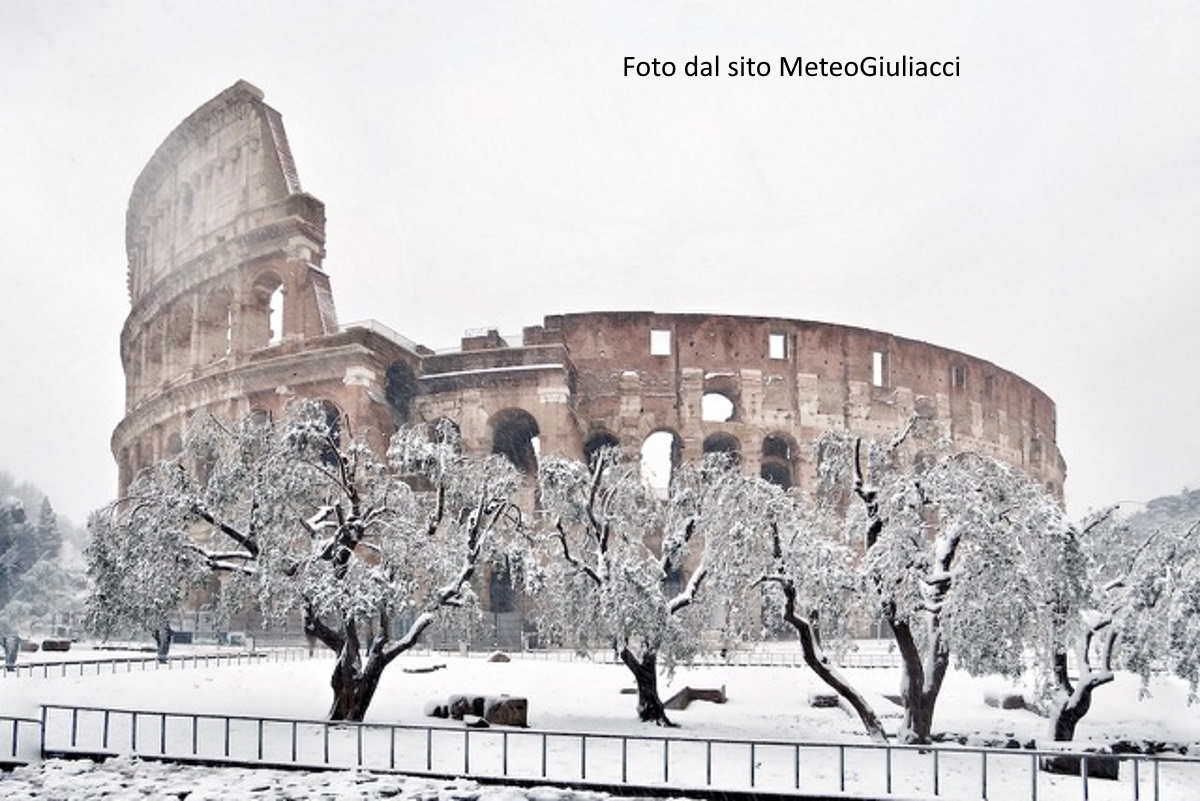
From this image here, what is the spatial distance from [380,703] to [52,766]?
738cm

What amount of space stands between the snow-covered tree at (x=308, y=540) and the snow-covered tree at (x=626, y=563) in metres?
1.14

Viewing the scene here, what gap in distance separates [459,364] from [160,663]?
15.5 m

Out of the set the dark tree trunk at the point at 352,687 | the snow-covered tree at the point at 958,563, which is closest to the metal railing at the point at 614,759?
the dark tree trunk at the point at 352,687

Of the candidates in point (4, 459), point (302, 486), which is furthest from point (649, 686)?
point (4, 459)

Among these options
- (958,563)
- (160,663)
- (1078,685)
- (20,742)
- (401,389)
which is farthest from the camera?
(401,389)

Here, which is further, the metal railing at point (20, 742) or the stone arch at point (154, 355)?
the stone arch at point (154, 355)

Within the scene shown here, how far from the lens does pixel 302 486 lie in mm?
14828

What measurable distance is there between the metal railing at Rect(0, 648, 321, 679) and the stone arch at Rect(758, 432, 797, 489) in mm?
17710

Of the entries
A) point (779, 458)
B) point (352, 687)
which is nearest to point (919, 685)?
point (352, 687)

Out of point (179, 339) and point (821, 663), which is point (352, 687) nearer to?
point (821, 663)

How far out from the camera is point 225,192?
37656mm

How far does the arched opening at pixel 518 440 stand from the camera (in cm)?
3594

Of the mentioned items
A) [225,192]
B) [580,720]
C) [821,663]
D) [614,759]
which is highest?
[225,192]

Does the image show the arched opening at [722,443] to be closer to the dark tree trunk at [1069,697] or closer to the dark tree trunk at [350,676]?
the dark tree trunk at [1069,697]
